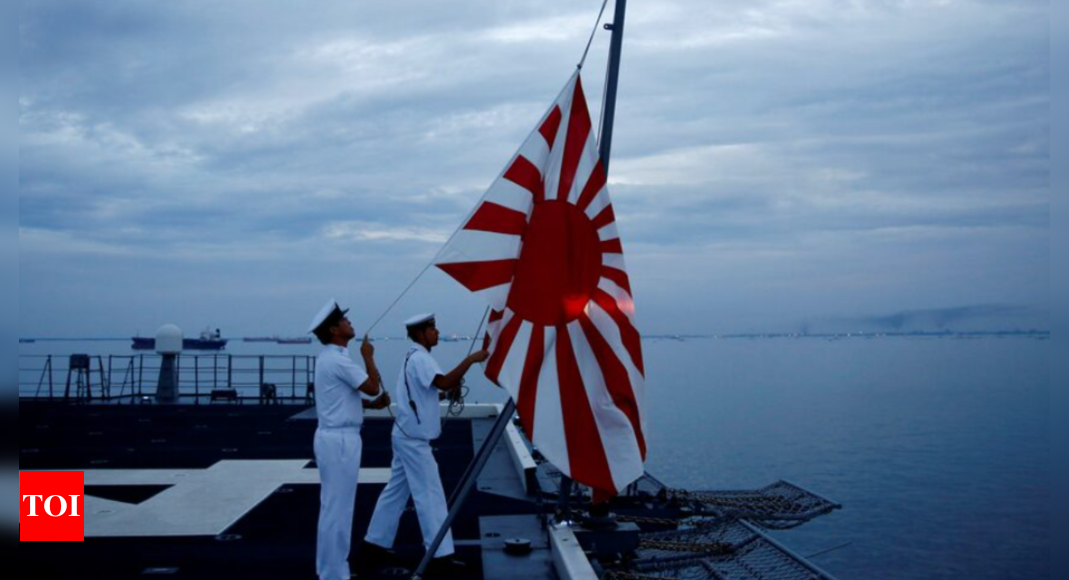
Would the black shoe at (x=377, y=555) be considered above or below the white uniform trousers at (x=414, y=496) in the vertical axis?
below

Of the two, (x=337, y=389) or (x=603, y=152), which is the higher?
(x=603, y=152)

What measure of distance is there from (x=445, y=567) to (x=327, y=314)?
208 cm

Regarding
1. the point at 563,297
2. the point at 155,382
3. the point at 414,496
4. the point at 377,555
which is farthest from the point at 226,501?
the point at 155,382

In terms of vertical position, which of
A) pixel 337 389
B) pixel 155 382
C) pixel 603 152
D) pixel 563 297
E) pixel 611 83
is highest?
pixel 611 83

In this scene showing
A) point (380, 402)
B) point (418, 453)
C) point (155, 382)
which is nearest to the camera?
point (380, 402)

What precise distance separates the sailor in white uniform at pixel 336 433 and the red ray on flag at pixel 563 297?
3.30 feet

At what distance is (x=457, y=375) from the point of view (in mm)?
6551

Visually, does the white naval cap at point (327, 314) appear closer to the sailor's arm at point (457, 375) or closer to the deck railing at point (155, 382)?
the sailor's arm at point (457, 375)

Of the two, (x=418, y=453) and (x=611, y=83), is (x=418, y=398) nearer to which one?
(x=418, y=453)

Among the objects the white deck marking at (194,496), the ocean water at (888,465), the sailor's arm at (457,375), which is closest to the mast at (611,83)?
the sailor's arm at (457,375)

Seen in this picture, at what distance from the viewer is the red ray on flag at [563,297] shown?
5945mm

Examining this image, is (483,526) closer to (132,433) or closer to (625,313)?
(625,313)

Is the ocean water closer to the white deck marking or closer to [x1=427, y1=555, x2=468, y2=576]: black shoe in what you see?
the white deck marking

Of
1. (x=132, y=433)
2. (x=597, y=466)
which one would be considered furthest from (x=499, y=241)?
(x=132, y=433)
